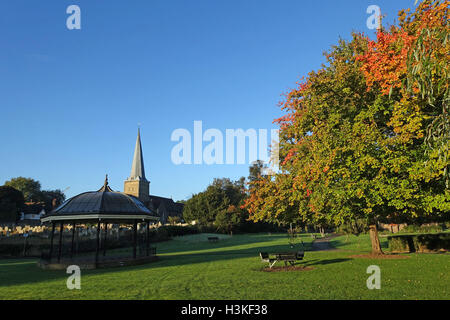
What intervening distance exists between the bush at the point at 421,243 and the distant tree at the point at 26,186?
379 ft

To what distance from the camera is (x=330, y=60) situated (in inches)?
792

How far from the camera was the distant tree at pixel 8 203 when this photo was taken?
71000 millimetres

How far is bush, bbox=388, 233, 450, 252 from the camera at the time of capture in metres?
23.1

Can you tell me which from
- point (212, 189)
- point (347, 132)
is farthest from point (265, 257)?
point (212, 189)

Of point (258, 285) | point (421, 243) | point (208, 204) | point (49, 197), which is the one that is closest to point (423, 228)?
point (421, 243)

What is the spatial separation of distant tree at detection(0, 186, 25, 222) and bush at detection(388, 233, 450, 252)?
259ft

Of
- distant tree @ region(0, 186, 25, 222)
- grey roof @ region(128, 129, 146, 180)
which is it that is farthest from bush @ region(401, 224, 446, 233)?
distant tree @ region(0, 186, 25, 222)

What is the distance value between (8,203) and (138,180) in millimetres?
37752

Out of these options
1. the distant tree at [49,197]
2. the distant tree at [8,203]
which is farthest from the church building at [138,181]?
the distant tree at [8,203]

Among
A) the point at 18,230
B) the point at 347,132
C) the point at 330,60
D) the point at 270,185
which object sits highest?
the point at 330,60

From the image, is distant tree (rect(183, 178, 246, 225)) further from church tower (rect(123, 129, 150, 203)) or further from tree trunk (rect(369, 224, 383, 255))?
tree trunk (rect(369, 224, 383, 255))

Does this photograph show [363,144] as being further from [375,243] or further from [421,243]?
[421,243]
